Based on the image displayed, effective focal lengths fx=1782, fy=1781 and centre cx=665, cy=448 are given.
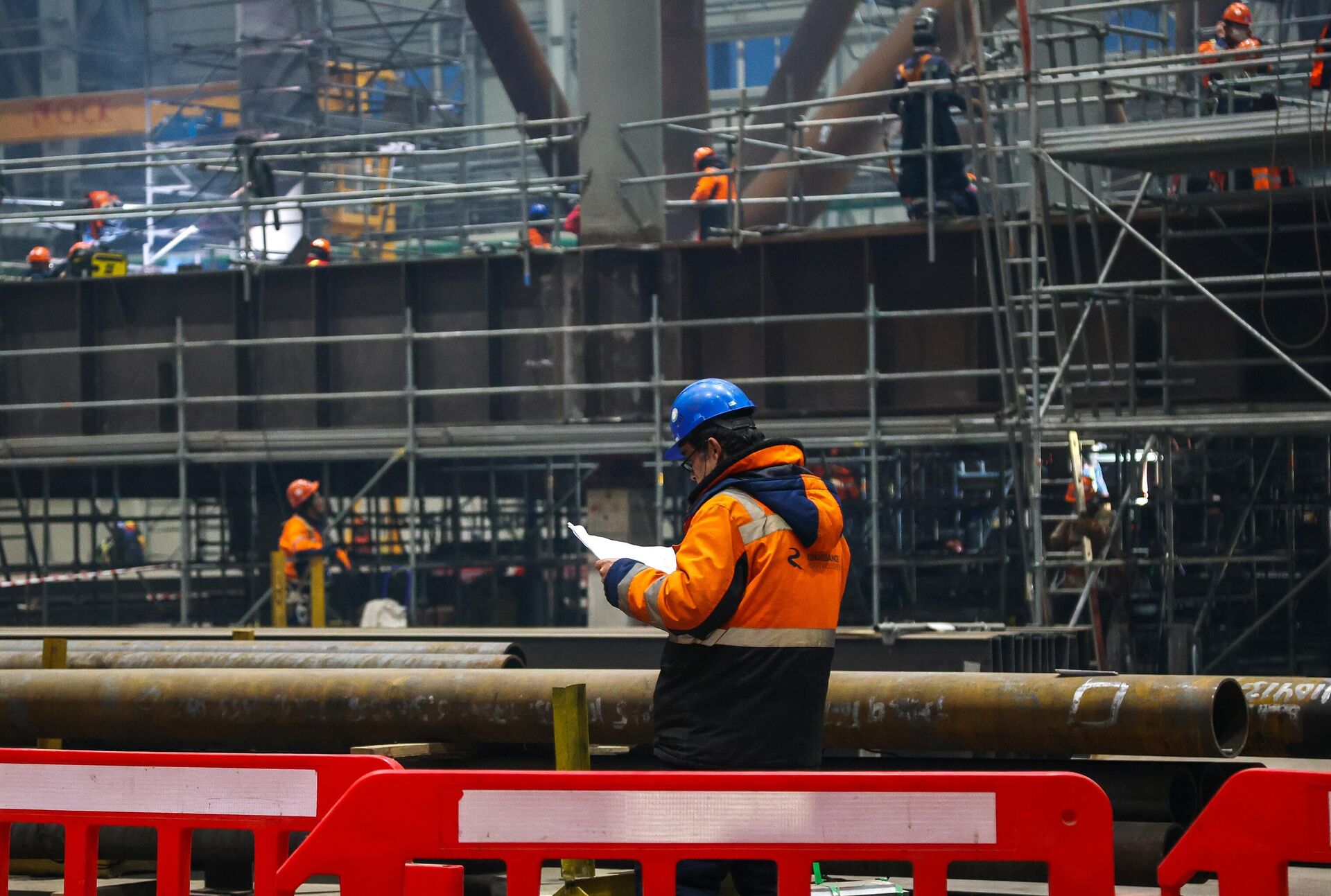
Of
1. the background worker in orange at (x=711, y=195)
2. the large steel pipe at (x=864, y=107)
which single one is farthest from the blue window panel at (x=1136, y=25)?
the background worker in orange at (x=711, y=195)

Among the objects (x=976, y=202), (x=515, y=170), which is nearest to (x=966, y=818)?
(x=976, y=202)

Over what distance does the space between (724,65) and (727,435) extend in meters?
43.6

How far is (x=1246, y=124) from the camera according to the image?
1174cm

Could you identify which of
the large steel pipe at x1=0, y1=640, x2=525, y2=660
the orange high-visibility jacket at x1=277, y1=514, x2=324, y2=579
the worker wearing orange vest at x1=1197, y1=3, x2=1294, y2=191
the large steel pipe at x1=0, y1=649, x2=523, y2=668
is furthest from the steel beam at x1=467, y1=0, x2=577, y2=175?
the large steel pipe at x1=0, y1=649, x2=523, y2=668

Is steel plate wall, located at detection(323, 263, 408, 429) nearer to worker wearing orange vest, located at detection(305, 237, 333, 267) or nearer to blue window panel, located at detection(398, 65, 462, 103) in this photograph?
worker wearing orange vest, located at detection(305, 237, 333, 267)

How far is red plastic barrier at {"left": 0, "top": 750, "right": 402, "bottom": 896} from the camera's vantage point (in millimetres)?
4898

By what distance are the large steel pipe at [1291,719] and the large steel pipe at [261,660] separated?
3071 mm

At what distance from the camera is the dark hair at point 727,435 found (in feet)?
17.7

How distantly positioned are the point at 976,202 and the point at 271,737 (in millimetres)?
10052

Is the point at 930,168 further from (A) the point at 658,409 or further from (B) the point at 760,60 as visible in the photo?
(B) the point at 760,60

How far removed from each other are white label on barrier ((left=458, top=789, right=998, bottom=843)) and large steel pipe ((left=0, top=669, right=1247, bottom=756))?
0.84 meters

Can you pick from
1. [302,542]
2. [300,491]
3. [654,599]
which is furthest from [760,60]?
[654,599]

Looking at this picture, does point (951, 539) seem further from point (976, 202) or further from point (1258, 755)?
point (1258, 755)

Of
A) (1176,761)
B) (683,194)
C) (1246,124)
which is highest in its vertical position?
(683,194)
